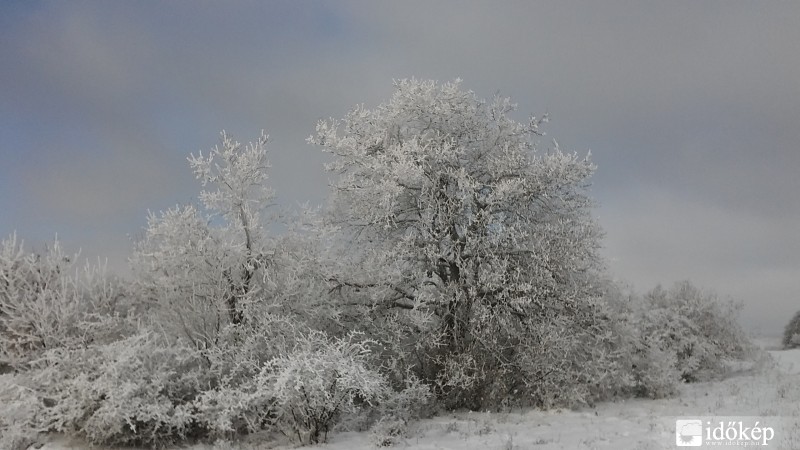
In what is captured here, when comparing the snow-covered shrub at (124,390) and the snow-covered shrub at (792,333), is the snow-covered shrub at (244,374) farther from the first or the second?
the snow-covered shrub at (792,333)

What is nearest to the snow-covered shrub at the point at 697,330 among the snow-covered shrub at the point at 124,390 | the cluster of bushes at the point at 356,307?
the cluster of bushes at the point at 356,307

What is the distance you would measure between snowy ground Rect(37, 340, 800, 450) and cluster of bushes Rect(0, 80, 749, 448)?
63 cm

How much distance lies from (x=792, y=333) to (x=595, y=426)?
34.9 metres

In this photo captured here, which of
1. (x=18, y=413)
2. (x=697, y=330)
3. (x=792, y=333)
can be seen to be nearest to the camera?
(x=18, y=413)

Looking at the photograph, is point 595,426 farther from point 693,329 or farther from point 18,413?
point 693,329

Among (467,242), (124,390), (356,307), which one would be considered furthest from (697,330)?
(124,390)

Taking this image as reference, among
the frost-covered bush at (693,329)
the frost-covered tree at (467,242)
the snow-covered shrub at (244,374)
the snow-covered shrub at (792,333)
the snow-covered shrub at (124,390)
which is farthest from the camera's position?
the snow-covered shrub at (792,333)


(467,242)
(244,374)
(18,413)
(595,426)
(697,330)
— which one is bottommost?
(595,426)

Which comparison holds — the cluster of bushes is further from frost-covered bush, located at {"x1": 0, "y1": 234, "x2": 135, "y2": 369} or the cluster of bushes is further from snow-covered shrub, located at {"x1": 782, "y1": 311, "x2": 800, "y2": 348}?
snow-covered shrub, located at {"x1": 782, "y1": 311, "x2": 800, "y2": 348}

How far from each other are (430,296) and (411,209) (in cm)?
272

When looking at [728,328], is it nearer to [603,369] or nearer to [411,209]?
[603,369]

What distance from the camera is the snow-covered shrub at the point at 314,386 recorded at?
12.0 m

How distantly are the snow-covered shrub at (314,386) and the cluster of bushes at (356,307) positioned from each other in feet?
0.16

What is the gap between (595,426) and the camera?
535 inches
